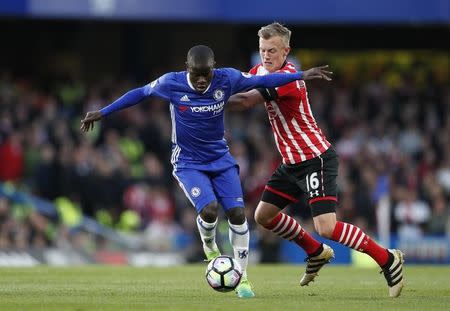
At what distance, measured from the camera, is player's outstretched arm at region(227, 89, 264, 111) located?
11008 mm

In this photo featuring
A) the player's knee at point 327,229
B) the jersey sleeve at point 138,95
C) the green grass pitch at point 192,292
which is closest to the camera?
the green grass pitch at point 192,292

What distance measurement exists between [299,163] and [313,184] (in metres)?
0.29

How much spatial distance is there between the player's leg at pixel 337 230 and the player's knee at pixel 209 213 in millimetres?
957

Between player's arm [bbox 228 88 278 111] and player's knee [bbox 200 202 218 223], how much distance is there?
1.10m

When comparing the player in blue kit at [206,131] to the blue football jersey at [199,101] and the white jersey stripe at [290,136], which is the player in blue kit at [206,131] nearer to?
the blue football jersey at [199,101]

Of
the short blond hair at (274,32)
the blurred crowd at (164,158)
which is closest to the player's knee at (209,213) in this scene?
the short blond hair at (274,32)

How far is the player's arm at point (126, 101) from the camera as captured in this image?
34.3 feet

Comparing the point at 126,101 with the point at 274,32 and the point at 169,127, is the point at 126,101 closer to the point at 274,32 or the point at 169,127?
the point at 274,32

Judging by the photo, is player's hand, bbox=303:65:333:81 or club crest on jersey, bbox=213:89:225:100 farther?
club crest on jersey, bbox=213:89:225:100

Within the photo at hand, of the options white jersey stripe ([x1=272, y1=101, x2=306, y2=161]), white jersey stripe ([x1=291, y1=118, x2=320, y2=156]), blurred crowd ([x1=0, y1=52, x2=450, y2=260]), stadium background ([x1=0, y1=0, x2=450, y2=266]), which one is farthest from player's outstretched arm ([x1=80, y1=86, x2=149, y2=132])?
blurred crowd ([x1=0, y1=52, x2=450, y2=260])

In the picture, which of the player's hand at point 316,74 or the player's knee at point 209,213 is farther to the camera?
the player's knee at point 209,213

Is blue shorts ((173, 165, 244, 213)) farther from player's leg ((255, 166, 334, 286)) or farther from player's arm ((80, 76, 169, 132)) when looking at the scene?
player's arm ((80, 76, 169, 132))

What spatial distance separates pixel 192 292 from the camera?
11.3 metres

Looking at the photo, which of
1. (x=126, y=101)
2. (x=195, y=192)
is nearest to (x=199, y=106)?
(x=126, y=101)
